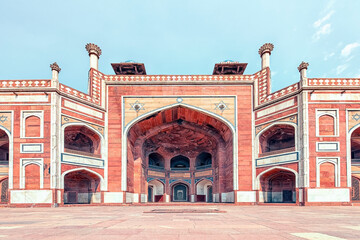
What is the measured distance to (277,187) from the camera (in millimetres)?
22781

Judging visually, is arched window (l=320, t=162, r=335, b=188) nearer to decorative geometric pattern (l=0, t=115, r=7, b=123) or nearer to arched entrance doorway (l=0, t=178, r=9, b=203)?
decorative geometric pattern (l=0, t=115, r=7, b=123)

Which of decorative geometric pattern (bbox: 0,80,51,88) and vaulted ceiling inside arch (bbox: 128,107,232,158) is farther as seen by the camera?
vaulted ceiling inside arch (bbox: 128,107,232,158)

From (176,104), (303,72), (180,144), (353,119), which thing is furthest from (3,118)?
(353,119)

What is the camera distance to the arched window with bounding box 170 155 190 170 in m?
36.3

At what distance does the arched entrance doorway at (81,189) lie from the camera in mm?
22062

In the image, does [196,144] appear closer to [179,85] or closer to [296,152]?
[179,85]

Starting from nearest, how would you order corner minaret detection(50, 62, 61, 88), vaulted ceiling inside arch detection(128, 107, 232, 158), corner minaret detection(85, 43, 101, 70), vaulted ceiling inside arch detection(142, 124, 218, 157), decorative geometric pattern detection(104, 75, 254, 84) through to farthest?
corner minaret detection(50, 62, 61, 88)
corner minaret detection(85, 43, 101, 70)
decorative geometric pattern detection(104, 75, 254, 84)
vaulted ceiling inside arch detection(128, 107, 232, 158)
vaulted ceiling inside arch detection(142, 124, 218, 157)

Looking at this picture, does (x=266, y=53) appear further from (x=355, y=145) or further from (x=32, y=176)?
(x=32, y=176)

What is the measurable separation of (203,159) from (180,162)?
3233 millimetres

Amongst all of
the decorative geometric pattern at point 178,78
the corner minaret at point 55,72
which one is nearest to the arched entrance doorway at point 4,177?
the corner minaret at point 55,72

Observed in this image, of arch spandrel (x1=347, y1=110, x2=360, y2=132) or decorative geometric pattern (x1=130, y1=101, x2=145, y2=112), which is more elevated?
decorative geometric pattern (x1=130, y1=101, x2=145, y2=112)

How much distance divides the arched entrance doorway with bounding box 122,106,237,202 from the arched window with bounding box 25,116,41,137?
6.79 m

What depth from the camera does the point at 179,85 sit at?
2405 cm

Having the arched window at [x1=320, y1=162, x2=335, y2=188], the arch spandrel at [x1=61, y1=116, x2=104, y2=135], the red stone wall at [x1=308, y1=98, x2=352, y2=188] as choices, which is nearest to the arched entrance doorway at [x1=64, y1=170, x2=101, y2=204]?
the arch spandrel at [x1=61, y1=116, x2=104, y2=135]
